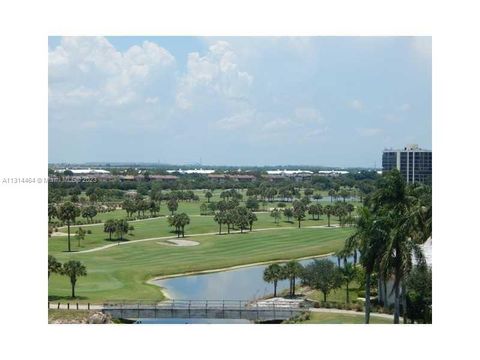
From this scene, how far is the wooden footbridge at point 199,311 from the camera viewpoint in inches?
819

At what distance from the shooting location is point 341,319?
19.2 metres

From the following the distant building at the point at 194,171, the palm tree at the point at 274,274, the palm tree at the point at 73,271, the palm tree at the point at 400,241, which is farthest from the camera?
the distant building at the point at 194,171

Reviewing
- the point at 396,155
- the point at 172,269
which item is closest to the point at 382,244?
the point at 172,269

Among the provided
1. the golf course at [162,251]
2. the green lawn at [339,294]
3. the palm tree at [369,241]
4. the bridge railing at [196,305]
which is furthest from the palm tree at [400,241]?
the golf course at [162,251]

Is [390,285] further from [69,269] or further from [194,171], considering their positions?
[194,171]

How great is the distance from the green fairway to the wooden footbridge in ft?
10.1

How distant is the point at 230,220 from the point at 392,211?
27517 mm

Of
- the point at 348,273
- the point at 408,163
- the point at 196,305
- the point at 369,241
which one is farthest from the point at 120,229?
the point at 369,241

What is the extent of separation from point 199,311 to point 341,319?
4786mm

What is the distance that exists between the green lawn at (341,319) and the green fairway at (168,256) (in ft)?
26.9

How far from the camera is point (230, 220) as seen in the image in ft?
150

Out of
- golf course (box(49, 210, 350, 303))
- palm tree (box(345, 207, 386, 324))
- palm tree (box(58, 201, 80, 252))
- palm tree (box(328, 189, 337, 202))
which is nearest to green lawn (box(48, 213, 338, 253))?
golf course (box(49, 210, 350, 303))

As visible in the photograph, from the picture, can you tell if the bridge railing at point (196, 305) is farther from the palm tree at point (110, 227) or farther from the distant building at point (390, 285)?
the palm tree at point (110, 227)
